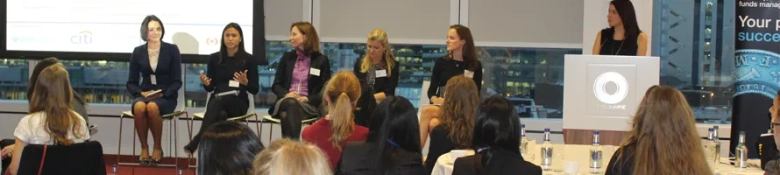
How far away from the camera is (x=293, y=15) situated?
7891 millimetres

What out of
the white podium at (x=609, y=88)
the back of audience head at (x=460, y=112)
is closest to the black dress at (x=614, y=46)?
the white podium at (x=609, y=88)

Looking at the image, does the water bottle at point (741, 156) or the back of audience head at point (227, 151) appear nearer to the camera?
the back of audience head at point (227, 151)

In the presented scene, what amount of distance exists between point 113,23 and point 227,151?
18.8 feet

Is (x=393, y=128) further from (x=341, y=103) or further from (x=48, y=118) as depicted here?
(x=48, y=118)

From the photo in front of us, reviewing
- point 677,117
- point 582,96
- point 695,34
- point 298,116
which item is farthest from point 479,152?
point 695,34

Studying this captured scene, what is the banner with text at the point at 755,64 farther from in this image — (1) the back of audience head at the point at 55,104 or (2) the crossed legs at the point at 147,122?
(1) the back of audience head at the point at 55,104

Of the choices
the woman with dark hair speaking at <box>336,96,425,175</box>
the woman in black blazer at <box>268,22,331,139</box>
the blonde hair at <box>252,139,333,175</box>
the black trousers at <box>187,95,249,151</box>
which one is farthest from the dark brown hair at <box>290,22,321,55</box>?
the blonde hair at <box>252,139,333,175</box>

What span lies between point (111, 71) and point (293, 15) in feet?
6.18

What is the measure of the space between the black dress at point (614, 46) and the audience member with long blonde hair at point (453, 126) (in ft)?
6.04

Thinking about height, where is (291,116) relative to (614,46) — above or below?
below

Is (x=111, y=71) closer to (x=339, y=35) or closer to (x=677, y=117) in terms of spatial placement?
(x=339, y=35)

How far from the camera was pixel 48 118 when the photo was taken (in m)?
4.58

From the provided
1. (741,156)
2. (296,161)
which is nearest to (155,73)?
(741,156)

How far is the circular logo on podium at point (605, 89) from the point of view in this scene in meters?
4.88
